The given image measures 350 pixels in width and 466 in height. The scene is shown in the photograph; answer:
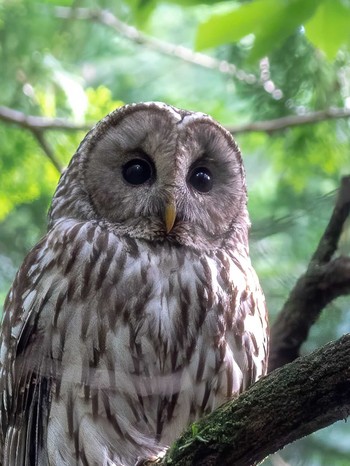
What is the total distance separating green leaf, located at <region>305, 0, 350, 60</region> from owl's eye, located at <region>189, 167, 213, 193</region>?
905 millimetres

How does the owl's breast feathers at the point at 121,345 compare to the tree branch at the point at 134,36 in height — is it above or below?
below

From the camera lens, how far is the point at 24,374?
122 inches

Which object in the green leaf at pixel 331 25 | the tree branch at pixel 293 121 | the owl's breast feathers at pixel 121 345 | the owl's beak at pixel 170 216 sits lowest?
the owl's breast feathers at pixel 121 345

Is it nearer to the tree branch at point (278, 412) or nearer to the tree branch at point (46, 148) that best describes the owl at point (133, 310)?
the tree branch at point (278, 412)

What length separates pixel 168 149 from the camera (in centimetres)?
323

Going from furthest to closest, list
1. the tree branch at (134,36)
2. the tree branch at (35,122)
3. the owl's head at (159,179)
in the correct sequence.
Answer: the tree branch at (134,36), the tree branch at (35,122), the owl's head at (159,179)

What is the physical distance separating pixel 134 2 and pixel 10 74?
7.25 feet

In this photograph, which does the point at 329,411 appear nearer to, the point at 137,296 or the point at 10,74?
the point at 137,296

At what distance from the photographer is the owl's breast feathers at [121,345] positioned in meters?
2.93

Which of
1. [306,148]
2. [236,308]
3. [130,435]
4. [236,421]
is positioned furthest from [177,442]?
[306,148]

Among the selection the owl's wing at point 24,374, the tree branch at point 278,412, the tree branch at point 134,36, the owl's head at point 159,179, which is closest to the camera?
the tree branch at point 278,412

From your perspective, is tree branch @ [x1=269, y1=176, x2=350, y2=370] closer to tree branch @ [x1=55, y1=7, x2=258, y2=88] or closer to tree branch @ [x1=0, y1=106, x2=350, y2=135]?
tree branch @ [x1=0, y1=106, x2=350, y2=135]

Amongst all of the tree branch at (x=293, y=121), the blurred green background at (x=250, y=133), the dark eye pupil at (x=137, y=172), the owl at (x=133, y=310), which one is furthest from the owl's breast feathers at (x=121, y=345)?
the tree branch at (x=293, y=121)

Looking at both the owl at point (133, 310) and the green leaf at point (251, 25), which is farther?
the owl at point (133, 310)
